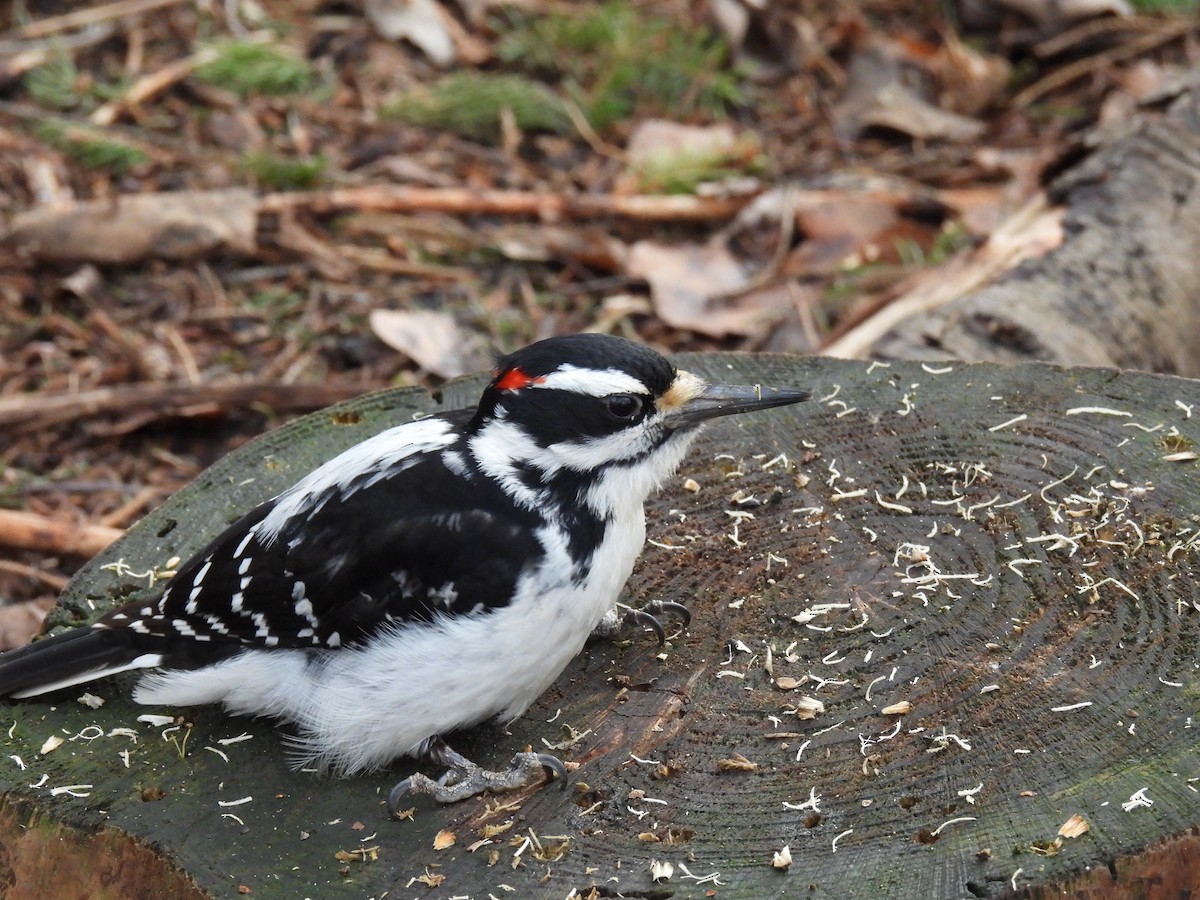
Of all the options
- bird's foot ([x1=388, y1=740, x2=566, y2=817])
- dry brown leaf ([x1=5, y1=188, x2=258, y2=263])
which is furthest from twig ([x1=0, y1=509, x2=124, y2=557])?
bird's foot ([x1=388, y1=740, x2=566, y2=817])

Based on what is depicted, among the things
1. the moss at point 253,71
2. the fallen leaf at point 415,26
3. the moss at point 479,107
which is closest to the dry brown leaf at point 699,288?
the moss at point 479,107

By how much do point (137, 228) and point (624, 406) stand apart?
422 cm

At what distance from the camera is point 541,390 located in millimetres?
3250

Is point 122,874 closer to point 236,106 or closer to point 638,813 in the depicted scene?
point 638,813

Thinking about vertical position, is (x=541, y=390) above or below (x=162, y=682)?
above

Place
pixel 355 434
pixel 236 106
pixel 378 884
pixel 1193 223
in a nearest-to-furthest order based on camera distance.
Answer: pixel 378 884, pixel 355 434, pixel 1193 223, pixel 236 106

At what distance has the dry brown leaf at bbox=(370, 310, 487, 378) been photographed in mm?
6234

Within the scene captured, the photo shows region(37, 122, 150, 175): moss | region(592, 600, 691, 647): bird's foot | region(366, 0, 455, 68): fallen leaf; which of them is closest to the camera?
region(592, 600, 691, 647): bird's foot

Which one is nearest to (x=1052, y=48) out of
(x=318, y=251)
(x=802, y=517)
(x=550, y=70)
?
(x=550, y=70)

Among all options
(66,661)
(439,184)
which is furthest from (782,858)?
(439,184)

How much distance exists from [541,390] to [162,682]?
3.61 ft

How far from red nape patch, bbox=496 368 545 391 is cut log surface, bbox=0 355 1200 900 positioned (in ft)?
2.07

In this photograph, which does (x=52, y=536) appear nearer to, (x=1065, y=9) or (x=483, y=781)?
(x=483, y=781)

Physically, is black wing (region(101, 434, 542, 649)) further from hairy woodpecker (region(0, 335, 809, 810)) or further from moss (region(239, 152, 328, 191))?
moss (region(239, 152, 328, 191))
